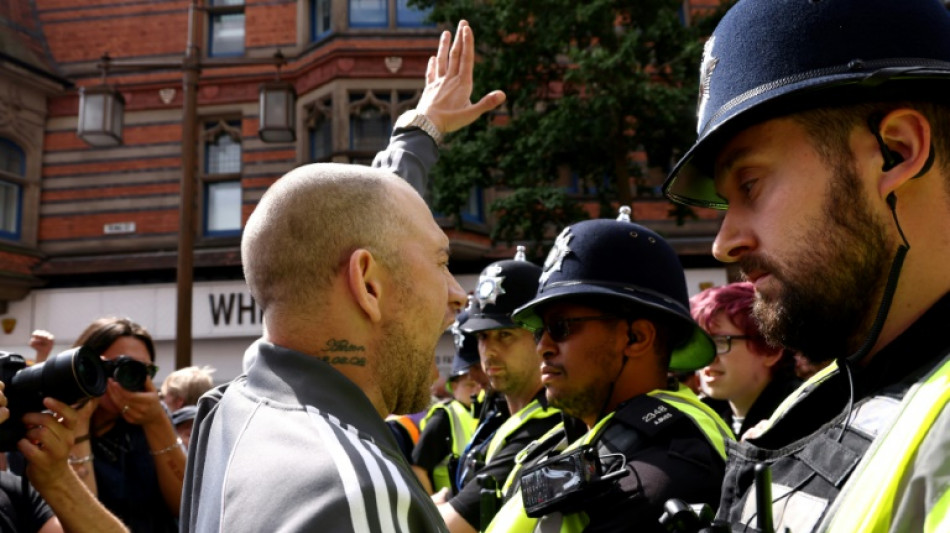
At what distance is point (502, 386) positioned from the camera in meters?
4.44

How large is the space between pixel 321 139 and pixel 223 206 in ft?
8.25

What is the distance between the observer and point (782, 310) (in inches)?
57.7

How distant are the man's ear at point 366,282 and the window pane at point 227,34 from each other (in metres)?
16.1

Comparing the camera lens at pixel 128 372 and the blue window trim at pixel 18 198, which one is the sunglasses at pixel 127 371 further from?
the blue window trim at pixel 18 198

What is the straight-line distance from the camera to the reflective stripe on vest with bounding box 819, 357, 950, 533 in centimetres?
111

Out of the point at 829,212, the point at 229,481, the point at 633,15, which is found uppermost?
the point at 633,15

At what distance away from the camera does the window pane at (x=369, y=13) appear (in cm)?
1561

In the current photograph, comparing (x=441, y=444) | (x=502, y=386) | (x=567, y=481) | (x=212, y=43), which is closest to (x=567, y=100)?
(x=441, y=444)

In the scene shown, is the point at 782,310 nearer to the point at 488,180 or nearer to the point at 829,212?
the point at 829,212

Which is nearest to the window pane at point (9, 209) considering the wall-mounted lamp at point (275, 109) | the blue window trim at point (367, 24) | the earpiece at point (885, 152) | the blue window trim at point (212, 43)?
the blue window trim at point (212, 43)

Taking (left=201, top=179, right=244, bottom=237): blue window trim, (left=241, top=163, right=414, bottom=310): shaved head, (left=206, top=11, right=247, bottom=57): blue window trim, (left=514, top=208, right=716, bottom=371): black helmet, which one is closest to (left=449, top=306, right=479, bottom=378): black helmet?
(left=514, top=208, right=716, bottom=371): black helmet

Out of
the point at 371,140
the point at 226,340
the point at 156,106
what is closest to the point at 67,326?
the point at 226,340

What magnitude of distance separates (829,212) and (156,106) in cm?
1713

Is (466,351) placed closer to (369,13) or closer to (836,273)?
(836,273)
